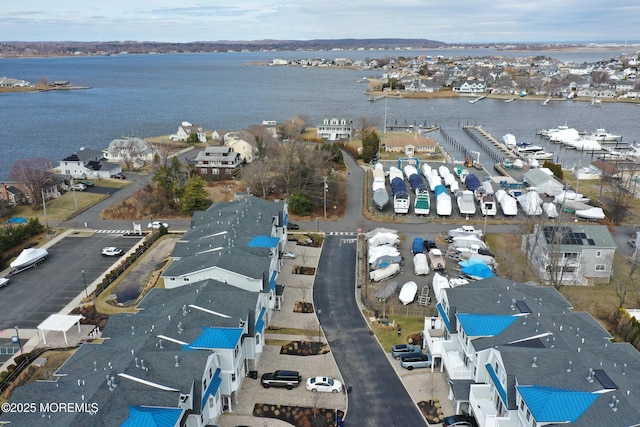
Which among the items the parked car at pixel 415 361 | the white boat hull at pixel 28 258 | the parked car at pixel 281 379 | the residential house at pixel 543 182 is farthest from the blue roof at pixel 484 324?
the residential house at pixel 543 182

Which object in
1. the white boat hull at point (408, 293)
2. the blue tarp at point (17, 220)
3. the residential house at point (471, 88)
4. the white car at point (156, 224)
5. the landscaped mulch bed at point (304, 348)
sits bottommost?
the landscaped mulch bed at point (304, 348)

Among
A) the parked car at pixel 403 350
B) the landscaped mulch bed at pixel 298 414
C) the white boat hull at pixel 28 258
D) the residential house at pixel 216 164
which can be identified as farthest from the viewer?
the residential house at pixel 216 164

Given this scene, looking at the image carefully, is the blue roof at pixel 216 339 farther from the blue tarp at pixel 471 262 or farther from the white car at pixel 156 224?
the white car at pixel 156 224

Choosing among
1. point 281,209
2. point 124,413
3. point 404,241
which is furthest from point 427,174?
point 124,413

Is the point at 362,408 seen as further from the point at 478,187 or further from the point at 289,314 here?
the point at 478,187

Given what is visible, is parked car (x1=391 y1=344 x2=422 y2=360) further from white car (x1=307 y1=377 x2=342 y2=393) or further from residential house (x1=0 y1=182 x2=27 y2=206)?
residential house (x1=0 y1=182 x2=27 y2=206)

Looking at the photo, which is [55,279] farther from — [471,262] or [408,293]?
[471,262]
